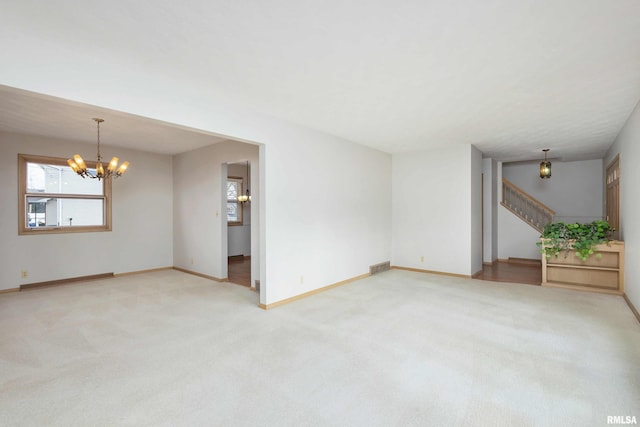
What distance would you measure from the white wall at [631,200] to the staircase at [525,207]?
9.42 feet

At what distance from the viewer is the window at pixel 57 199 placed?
5.19 metres

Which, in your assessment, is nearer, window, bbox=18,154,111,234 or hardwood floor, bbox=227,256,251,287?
window, bbox=18,154,111,234

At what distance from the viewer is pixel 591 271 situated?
4980 mm

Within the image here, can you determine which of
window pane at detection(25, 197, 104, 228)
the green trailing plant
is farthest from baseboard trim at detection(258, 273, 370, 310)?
window pane at detection(25, 197, 104, 228)

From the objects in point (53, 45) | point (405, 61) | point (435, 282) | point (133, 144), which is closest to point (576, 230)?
point (435, 282)

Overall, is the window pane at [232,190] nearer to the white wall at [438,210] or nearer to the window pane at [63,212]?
the window pane at [63,212]

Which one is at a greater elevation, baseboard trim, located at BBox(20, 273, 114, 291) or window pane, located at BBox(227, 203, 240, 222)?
window pane, located at BBox(227, 203, 240, 222)

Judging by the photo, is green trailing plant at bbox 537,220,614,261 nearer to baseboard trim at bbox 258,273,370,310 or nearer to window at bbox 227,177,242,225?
baseboard trim at bbox 258,273,370,310

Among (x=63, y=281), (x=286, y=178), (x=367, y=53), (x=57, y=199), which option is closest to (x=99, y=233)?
Answer: (x=57, y=199)

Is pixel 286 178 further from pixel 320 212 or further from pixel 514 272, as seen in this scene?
pixel 514 272

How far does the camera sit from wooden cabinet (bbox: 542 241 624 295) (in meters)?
4.73

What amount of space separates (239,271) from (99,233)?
2.81 meters

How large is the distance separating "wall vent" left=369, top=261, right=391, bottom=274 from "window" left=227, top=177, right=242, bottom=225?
13.4 ft

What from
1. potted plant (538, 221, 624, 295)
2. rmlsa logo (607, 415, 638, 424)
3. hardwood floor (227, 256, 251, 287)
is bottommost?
rmlsa logo (607, 415, 638, 424)
